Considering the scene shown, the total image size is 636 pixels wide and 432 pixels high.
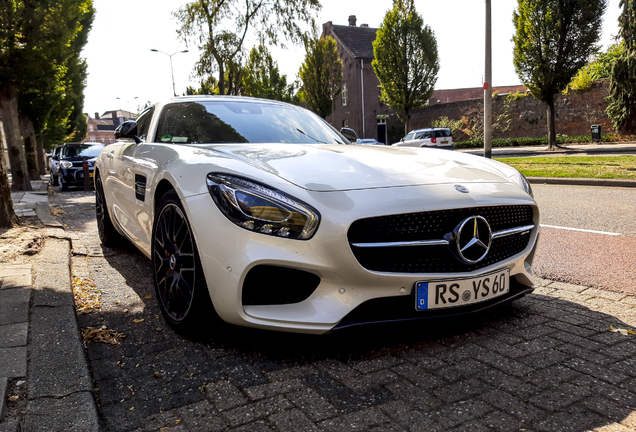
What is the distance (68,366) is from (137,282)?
1.91 metres

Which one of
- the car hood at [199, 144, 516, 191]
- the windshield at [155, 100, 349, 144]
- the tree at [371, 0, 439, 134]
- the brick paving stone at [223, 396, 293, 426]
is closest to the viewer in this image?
the brick paving stone at [223, 396, 293, 426]

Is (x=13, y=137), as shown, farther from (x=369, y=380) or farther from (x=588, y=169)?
(x=369, y=380)

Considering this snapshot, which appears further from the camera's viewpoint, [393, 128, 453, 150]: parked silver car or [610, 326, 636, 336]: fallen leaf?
[393, 128, 453, 150]: parked silver car

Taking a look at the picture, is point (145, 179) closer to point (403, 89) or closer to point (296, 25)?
point (296, 25)

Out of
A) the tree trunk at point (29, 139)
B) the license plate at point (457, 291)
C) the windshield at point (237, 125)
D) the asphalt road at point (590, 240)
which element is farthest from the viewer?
the tree trunk at point (29, 139)

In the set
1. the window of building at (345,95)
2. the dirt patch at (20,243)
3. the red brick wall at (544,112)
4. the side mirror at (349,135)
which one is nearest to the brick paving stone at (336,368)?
the side mirror at (349,135)

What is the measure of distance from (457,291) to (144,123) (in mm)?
3288

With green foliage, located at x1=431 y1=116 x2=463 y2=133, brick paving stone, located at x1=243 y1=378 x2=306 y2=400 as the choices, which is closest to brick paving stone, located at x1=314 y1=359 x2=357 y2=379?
brick paving stone, located at x1=243 y1=378 x2=306 y2=400

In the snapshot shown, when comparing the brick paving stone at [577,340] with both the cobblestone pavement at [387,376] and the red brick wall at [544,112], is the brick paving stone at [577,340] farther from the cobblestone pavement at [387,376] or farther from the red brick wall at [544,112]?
the red brick wall at [544,112]

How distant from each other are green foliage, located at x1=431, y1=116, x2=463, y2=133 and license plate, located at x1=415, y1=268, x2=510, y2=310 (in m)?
36.1

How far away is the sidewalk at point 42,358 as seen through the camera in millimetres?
1993

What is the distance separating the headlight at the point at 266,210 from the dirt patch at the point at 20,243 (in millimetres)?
3100

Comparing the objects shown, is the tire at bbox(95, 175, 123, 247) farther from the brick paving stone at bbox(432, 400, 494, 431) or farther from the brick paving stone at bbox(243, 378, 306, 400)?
the brick paving stone at bbox(432, 400, 494, 431)

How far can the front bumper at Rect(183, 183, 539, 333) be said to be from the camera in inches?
93.0
